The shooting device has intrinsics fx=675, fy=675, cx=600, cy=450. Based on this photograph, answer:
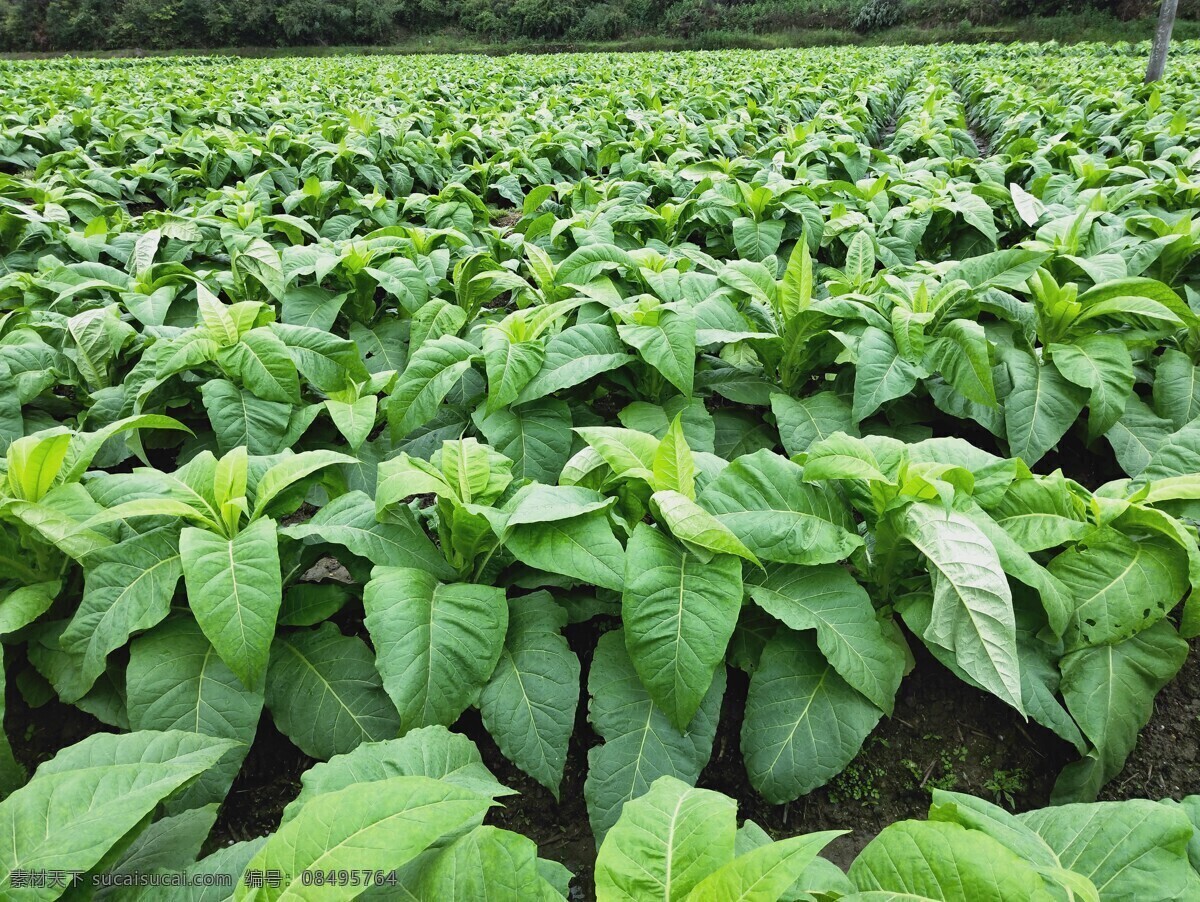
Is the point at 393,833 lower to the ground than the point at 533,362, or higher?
lower

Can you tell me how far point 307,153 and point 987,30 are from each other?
36583mm

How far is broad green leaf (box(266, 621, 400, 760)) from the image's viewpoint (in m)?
1.73

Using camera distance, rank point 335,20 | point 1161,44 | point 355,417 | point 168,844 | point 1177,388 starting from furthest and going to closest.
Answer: point 335,20 < point 1161,44 < point 1177,388 < point 355,417 < point 168,844

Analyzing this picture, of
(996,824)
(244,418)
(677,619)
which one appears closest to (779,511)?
(677,619)

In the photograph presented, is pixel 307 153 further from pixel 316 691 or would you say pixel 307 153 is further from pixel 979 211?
pixel 316 691

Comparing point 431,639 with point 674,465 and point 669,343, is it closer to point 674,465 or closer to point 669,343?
point 674,465

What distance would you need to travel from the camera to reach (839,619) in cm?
175

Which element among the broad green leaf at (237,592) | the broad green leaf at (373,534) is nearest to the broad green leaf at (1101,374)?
the broad green leaf at (373,534)

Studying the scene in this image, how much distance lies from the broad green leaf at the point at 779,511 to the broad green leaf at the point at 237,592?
1.11 meters

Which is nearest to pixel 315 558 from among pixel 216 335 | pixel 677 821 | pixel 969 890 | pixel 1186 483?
pixel 216 335

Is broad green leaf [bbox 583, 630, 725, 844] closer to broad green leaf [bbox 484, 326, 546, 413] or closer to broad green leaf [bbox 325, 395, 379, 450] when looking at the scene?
broad green leaf [bbox 484, 326, 546, 413]

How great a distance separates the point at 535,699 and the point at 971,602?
43.0 inches

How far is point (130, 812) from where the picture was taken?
3.71 ft

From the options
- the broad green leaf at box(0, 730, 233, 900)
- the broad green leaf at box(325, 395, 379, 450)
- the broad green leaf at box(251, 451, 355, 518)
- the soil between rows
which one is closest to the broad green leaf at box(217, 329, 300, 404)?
the broad green leaf at box(325, 395, 379, 450)
